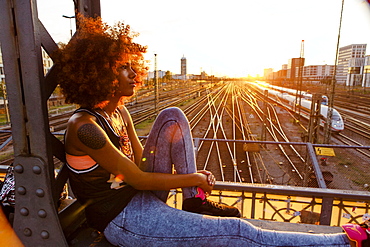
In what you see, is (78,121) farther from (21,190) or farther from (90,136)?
(21,190)

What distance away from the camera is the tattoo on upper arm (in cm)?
120

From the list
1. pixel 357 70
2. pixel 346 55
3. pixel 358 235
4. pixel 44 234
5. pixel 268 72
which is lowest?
pixel 44 234

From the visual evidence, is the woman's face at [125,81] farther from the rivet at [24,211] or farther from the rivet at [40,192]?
the rivet at [24,211]

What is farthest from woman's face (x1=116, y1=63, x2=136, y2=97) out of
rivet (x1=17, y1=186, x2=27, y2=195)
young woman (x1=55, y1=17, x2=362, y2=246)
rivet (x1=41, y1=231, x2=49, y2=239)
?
rivet (x1=41, y1=231, x2=49, y2=239)

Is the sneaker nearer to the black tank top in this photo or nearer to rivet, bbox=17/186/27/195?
→ the black tank top

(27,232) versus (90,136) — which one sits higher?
(90,136)

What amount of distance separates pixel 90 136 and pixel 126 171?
0.25m

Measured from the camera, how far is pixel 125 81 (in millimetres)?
1531

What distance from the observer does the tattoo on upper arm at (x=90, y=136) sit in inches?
47.3

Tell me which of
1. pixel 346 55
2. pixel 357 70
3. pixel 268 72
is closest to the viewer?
pixel 357 70

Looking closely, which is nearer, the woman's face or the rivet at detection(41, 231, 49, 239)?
the rivet at detection(41, 231, 49, 239)

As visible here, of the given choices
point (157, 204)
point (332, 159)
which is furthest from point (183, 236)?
point (332, 159)

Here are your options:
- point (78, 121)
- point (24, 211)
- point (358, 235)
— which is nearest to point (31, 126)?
point (78, 121)

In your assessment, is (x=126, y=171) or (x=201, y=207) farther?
(x=201, y=207)
